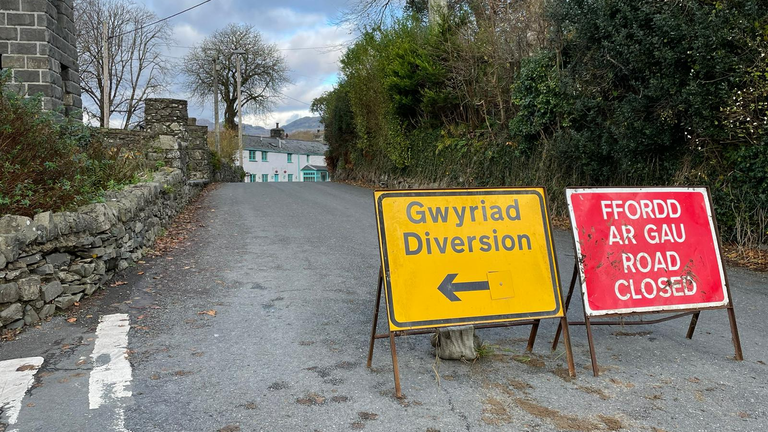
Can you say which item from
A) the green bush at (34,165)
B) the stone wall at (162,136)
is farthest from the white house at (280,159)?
the green bush at (34,165)

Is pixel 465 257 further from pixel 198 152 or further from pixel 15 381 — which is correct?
pixel 198 152

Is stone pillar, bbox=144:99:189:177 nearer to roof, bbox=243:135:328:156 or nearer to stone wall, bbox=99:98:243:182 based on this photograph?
stone wall, bbox=99:98:243:182

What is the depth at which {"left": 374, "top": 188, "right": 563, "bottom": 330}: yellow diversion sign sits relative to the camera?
12.4 feet

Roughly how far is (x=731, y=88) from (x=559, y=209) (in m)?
4.34

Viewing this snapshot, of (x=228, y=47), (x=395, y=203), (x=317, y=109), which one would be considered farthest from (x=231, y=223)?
(x=228, y=47)

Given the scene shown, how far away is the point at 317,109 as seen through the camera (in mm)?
48156

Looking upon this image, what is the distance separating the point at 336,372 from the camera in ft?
12.6

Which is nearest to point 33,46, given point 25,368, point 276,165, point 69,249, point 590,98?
point 69,249

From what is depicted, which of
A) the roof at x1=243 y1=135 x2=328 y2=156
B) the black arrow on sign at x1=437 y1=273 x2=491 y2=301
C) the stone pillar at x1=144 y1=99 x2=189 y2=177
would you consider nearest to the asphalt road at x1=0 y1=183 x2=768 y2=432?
the black arrow on sign at x1=437 y1=273 x2=491 y2=301

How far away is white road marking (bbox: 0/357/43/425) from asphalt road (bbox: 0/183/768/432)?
5 centimetres

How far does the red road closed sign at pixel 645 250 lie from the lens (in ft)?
13.2

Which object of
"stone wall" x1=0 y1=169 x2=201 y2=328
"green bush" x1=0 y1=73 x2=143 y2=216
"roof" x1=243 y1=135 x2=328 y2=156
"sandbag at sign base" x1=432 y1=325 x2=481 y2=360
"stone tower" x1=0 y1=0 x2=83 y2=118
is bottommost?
"sandbag at sign base" x1=432 y1=325 x2=481 y2=360

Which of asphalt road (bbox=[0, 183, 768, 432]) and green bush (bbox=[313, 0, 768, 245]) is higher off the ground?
green bush (bbox=[313, 0, 768, 245])

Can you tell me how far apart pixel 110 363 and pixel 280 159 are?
212 feet
